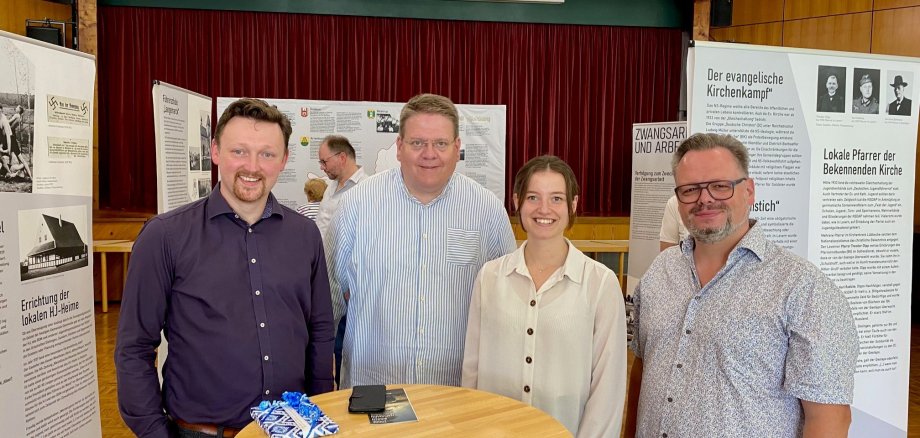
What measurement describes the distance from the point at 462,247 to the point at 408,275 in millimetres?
214

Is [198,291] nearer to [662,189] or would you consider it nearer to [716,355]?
[716,355]

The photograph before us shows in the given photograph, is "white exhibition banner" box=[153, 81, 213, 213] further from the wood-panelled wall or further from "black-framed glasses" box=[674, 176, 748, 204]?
the wood-panelled wall

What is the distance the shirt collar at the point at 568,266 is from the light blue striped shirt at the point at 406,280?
1.00ft

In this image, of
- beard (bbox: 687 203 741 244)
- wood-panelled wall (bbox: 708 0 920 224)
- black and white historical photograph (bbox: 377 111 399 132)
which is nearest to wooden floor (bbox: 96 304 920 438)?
wood-panelled wall (bbox: 708 0 920 224)

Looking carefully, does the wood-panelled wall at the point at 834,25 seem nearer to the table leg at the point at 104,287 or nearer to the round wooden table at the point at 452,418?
the round wooden table at the point at 452,418

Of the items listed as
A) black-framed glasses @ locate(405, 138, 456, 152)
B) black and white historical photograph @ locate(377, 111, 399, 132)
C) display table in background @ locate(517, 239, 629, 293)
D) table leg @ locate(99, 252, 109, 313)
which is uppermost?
black and white historical photograph @ locate(377, 111, 399, 132)

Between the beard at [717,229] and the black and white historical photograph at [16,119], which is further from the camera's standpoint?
the black and white historical photograph at [16,119]

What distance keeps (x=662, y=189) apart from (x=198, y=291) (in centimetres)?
508

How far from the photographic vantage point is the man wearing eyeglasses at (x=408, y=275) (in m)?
2.32

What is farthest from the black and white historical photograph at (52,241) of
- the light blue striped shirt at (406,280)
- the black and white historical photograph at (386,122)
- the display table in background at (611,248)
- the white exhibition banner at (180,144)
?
the display table in background at (611,248)

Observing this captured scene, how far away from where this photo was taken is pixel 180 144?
416cm

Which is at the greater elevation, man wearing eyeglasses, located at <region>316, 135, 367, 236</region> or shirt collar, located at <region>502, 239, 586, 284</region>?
man wearing eyeglasses, located at <region>316, 135, 367, 236</region>

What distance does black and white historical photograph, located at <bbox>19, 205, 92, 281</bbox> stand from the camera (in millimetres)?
2193

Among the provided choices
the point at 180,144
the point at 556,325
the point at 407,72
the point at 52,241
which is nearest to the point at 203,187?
the point at 180,144
